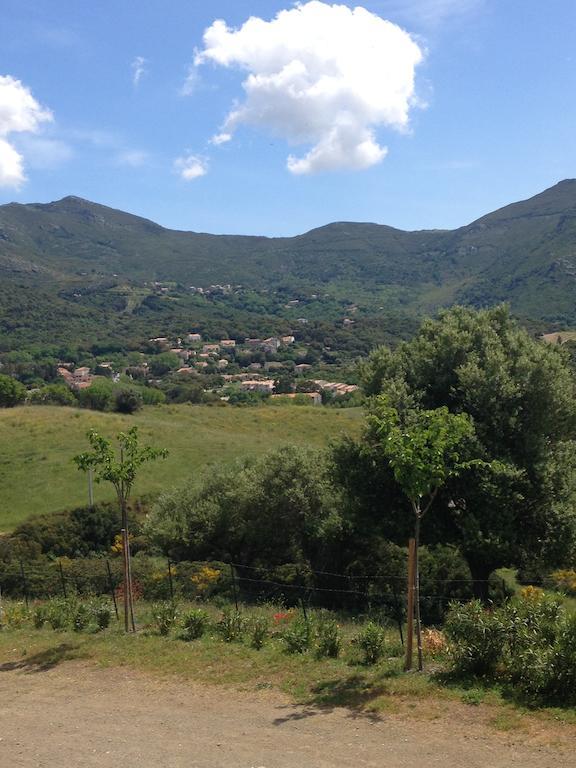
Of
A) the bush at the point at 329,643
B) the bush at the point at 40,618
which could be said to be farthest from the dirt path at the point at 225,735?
the bush at the point at 40,618

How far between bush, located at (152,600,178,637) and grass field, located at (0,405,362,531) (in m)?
16.0

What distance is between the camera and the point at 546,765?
6.99 m

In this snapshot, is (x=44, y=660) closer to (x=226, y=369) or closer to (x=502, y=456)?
(x=502, y=456)

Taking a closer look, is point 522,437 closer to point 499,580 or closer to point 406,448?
point 499,580

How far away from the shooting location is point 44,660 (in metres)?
12.1

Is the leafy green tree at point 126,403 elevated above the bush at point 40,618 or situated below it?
above

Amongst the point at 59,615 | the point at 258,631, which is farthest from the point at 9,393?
the point at 258,631

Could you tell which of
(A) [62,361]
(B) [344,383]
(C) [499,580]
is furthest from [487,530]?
(A) [62,361]

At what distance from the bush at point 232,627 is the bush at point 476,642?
4371 millimetres

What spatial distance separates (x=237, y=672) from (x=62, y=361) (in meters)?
146

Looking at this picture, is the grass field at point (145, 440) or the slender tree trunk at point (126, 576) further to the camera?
the grass field at point (145, 440)

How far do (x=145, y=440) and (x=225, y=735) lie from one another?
1569 inches

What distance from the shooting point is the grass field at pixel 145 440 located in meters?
38.4

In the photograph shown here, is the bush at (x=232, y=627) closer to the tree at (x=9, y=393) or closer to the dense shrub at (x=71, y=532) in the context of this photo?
the dense shrub at (x=71, y=532)
